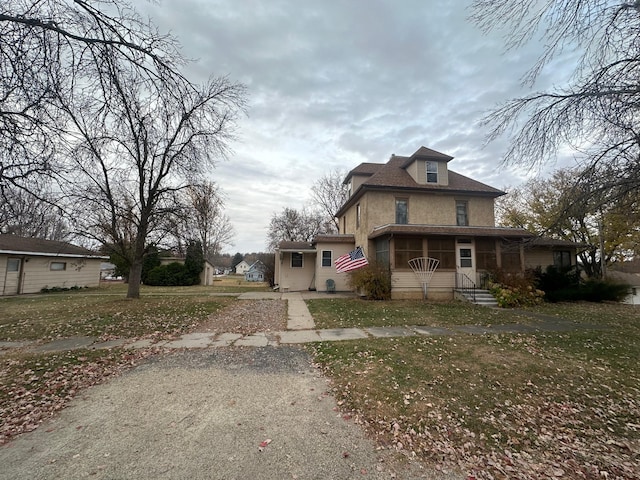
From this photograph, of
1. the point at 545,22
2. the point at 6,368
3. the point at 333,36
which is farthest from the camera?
the point at 333,36

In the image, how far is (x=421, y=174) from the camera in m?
16.7

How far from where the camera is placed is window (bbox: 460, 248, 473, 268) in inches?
571

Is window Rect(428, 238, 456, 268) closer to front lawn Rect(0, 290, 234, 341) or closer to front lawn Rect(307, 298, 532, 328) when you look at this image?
front lawn Rect(307, 298, 532, 328)

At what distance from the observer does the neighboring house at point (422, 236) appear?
14.1 metres

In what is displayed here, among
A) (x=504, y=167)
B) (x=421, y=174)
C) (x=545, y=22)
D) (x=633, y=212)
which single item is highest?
(x=421, y=174)

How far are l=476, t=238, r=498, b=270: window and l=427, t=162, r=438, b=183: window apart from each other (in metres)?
4.50

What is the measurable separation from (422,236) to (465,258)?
2654 millimetres

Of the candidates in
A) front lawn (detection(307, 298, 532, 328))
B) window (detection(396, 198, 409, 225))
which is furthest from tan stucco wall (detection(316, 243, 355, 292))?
front lawn (detection(307, 298, 532, 328))

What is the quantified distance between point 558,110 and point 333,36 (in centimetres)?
572

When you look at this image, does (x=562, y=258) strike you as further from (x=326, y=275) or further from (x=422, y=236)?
(x=326, y=275)

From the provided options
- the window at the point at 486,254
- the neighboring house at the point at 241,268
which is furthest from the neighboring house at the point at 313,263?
the neighboring house at the point at 241,268

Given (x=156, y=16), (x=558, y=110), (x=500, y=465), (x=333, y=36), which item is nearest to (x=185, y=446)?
(x=500, y=465)

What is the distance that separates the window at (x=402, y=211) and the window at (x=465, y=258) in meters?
3.42

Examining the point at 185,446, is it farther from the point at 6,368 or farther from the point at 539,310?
the point at 539,310
